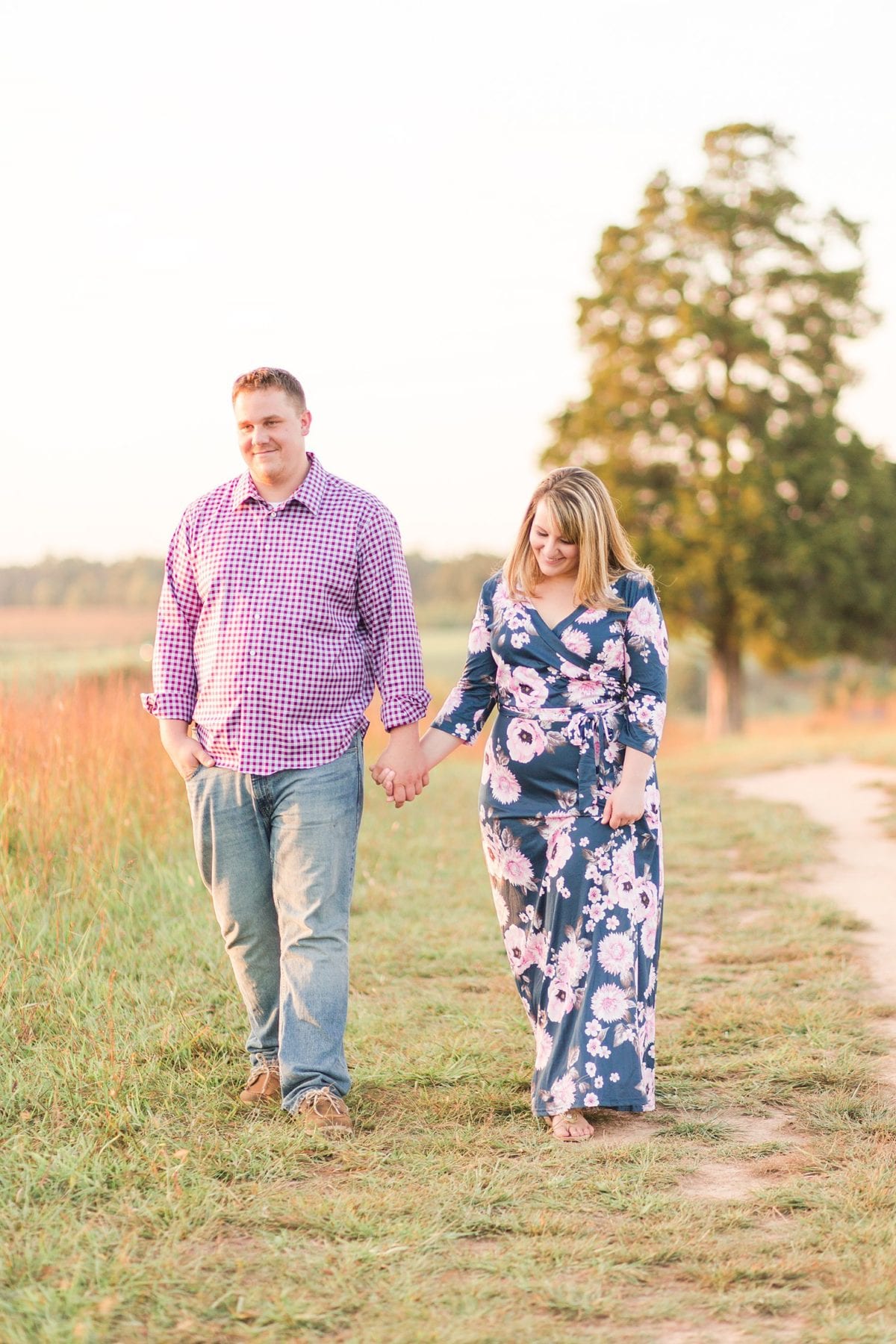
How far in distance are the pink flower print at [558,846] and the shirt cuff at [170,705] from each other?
1.06 meters

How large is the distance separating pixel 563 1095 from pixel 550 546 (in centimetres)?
146

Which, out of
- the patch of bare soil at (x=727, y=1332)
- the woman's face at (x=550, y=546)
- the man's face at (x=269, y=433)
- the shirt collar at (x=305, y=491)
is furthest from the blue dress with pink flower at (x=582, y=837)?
the patch of bare soil at (x=727, y=1332)

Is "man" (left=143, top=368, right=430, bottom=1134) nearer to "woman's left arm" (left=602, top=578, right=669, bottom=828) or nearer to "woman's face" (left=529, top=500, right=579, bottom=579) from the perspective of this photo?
"woman's face" (left=529, top=500, right=579, bottom=579)

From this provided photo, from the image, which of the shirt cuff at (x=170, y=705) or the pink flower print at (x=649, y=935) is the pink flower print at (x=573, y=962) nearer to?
the pink flower print at (x=649, y=935)

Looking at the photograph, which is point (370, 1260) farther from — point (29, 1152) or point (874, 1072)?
point (874, 1072)

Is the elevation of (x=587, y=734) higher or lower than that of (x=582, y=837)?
higher

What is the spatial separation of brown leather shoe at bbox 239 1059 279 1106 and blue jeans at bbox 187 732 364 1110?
0.15 metres

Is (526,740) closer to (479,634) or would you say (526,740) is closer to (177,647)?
(479,634)

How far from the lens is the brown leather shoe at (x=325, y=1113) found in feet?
11.5

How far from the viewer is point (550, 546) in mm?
3754

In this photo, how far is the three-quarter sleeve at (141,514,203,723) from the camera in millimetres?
3834

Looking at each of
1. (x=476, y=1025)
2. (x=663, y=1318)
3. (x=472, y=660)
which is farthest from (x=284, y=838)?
(x=663, y=1318)

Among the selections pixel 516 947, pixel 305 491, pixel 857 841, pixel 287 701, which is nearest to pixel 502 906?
pixel 516 947

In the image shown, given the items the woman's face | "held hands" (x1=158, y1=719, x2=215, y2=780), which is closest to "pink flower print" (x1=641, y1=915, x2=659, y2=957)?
the woman's face
